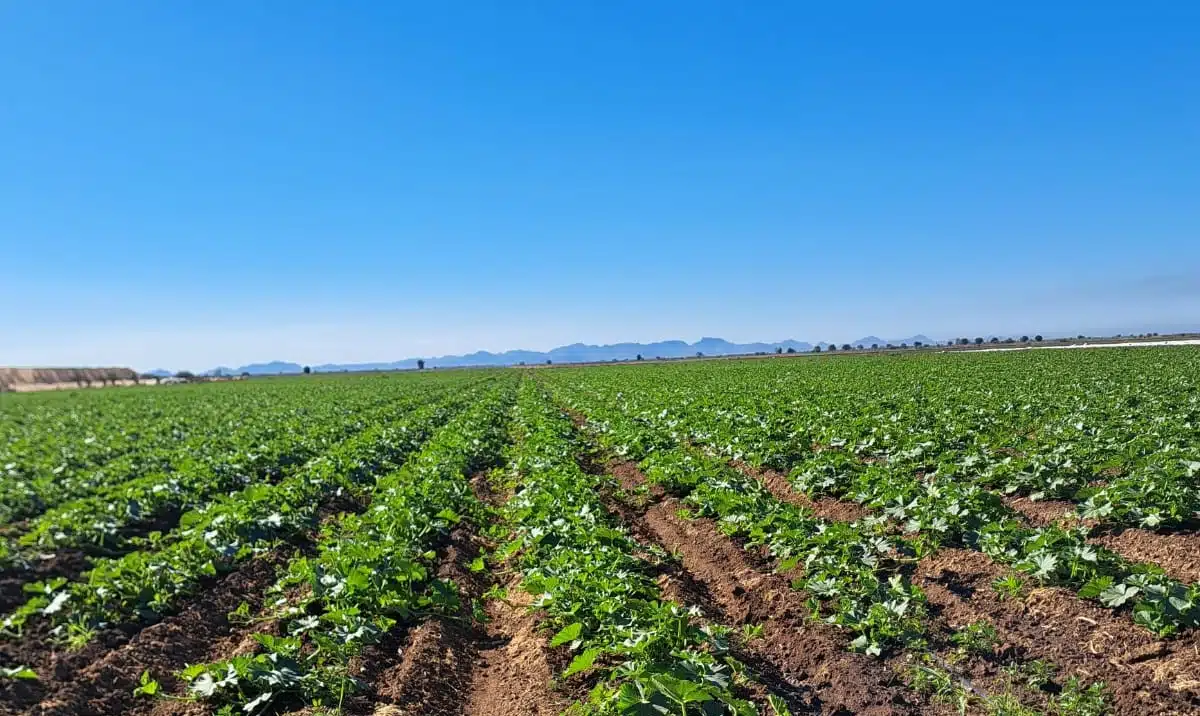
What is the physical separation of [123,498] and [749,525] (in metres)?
10.4

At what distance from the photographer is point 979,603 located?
5883mm

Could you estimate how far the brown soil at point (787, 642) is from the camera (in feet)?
14.8

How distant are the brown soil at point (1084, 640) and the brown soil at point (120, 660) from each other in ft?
22.7

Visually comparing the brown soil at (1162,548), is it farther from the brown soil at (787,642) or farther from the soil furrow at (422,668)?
the soil furrow at (422,668)

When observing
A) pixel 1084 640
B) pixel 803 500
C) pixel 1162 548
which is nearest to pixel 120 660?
pixel 1084 640

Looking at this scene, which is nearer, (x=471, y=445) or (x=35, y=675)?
(x=35, y=675)

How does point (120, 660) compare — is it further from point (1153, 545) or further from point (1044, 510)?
point (1044, 510)

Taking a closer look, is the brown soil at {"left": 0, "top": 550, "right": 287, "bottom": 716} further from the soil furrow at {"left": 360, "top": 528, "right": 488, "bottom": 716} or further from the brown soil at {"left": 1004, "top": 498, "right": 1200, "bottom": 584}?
the brown soil at {"left": 1004, "top": 498, "right": 1200, "bottom": 584}

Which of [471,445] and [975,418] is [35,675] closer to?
[471,445]

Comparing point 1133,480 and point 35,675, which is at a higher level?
point 1133,480

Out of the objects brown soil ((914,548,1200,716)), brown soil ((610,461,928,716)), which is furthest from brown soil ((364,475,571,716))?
brown soil ((914,548,1200,716))

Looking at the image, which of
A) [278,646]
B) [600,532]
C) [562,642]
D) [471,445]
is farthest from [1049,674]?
[471,445]

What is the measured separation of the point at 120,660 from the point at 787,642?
5.75 m

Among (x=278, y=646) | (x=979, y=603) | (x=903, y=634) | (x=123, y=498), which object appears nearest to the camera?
(x=278, y=646)
